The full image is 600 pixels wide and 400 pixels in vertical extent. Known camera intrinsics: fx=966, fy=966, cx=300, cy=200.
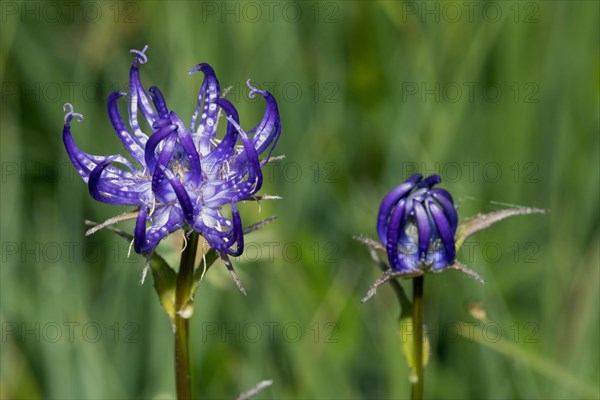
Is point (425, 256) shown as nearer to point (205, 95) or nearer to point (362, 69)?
point (205, 95)

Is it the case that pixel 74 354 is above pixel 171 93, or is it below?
below

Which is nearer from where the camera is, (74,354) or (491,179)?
(74,354)

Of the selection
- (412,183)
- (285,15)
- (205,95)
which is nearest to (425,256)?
(412,183)

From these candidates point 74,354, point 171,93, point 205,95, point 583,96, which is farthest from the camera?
point 583,96

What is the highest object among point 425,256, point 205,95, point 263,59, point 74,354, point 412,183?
point 263,59

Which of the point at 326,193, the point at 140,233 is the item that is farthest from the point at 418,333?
the point at 326,193

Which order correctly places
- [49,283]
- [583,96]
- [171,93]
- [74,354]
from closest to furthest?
[74,354] < [49,283] < [171,93] < [583,96]

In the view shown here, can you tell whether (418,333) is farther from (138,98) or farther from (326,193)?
(326,193)

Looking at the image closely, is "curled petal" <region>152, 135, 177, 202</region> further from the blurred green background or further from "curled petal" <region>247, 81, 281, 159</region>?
the blurred green background
